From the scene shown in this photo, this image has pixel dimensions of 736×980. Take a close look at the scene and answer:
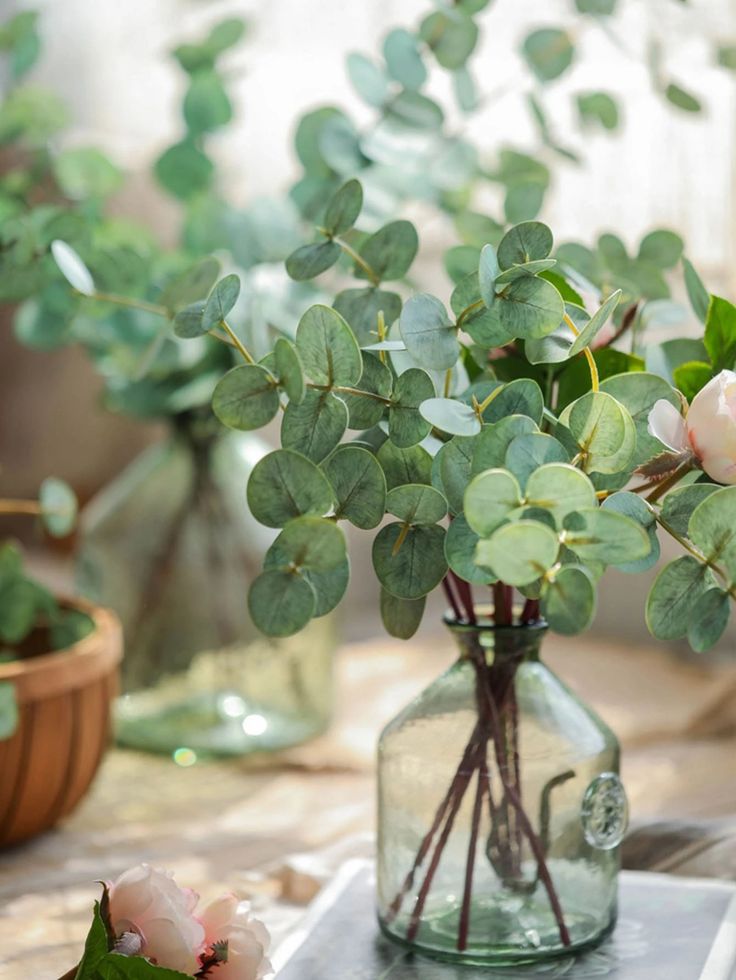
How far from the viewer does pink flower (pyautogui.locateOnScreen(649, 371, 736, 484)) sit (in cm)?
46

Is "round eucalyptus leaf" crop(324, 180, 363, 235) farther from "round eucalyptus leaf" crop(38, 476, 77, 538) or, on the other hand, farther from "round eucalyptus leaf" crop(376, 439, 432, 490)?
"round eucalyptus leaf" crop(38, 476, 77, 538)

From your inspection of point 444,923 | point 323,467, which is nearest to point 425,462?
point 323,467

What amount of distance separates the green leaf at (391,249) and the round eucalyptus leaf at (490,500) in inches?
6.3

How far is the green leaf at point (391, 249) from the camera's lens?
1.83 feet

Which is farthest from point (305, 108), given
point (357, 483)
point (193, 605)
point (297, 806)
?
point (357, 483)

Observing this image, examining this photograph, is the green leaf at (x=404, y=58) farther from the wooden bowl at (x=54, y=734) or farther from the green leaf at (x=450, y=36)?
the wooden bowl at (x=54, y=734)

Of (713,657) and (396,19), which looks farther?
(396,19)

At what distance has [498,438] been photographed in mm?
458

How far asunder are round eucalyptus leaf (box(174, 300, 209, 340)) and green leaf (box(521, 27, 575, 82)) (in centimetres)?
38

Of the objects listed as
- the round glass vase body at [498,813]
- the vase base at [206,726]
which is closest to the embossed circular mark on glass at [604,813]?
the round glass vase body at [498,813]

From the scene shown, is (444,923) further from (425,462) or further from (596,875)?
(425,462)

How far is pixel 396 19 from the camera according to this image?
55.5 inches

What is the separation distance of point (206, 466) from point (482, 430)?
60 cm

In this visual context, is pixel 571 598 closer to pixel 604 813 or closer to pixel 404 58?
pixel 604 813
